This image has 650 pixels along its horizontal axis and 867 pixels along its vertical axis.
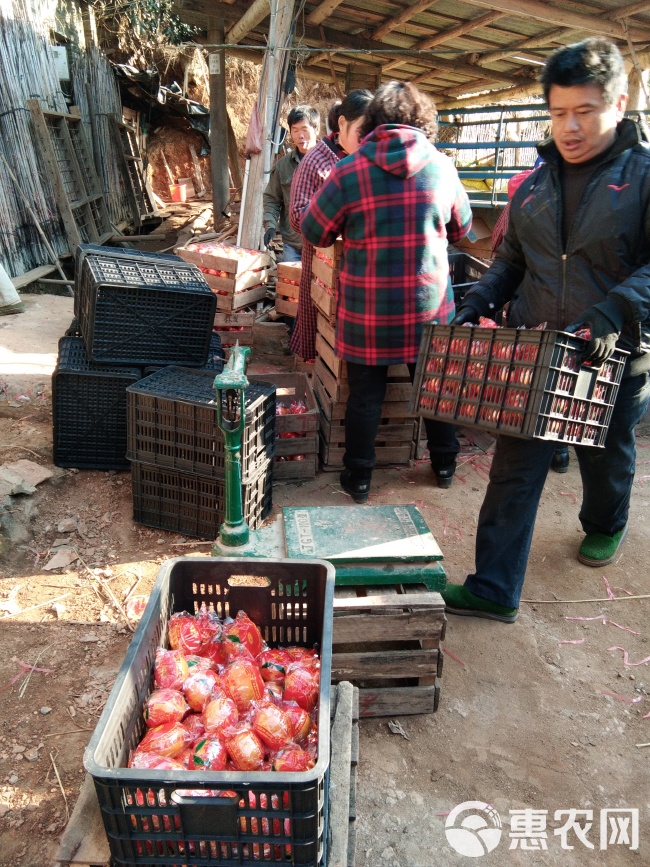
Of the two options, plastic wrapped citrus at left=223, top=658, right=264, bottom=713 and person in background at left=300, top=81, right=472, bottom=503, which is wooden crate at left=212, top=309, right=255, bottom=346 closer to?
person in background at left=300, top=81, right=472, bottom=503

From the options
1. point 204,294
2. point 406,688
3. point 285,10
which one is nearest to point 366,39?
point 285,10

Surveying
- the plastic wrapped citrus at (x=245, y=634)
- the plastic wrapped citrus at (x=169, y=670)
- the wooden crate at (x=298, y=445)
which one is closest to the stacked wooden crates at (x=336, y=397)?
the wooden crate at (x=298, y=445)

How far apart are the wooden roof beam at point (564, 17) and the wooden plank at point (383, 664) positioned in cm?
665

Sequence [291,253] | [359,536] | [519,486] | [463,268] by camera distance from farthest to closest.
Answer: [291,253] → [463,268] → [519,486] → [359,536]

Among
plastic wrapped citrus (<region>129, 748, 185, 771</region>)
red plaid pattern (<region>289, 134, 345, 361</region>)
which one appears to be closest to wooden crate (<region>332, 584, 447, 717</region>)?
plastic wrapped citrus (<region>129, 748, 185, 771</region>)

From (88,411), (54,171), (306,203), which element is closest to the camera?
(88,411)

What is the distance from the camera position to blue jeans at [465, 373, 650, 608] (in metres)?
2.93

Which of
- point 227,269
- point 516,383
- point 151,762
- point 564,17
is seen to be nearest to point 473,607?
point 516,383

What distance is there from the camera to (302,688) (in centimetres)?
193

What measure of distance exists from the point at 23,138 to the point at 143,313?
6.52 metres

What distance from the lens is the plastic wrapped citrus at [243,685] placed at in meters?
1.90

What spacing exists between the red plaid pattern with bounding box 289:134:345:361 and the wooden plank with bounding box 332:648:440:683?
311 cm

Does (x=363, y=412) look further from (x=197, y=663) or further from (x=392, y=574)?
(x=197, y=663)

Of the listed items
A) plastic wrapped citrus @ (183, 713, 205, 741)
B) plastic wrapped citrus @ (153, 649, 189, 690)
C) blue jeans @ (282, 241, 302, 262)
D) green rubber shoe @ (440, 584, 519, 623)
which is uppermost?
blue jeans @ (282, 241, 302, 262)
